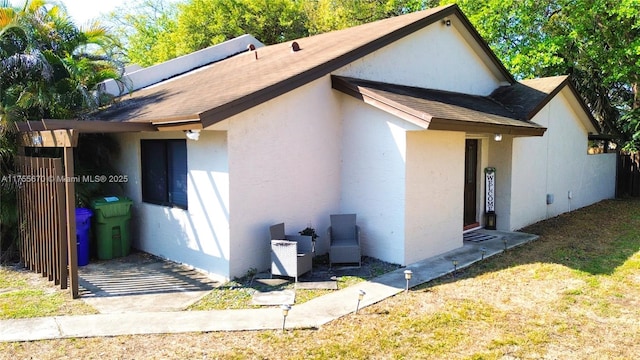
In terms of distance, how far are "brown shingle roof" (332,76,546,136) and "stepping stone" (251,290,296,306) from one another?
3611 millimetres

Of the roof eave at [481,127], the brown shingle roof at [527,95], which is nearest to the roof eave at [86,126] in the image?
the roof eave at [481,127]

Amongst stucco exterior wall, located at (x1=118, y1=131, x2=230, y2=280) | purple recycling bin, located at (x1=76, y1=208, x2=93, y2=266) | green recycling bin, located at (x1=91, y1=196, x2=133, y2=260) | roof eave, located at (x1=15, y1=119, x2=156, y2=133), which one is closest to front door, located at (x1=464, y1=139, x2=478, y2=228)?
stucco exterior wall, located at (x1=118, y1=131, x2=230, y2=280)

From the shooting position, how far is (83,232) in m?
8.54

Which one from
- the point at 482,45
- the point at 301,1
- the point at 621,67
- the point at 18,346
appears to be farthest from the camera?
the point at 301,1

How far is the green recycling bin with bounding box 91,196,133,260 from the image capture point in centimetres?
884

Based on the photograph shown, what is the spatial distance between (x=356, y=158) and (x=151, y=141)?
166 inches

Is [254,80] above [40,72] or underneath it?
underneath

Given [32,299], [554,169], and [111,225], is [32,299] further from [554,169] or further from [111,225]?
[554,169]

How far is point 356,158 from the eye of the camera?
908cm

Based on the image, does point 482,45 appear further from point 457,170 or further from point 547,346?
point 547,346

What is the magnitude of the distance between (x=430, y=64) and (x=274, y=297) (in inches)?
302

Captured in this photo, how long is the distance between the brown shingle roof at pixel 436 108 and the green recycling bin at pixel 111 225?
4989mm

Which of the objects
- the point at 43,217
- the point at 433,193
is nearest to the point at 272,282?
the point at 433,193

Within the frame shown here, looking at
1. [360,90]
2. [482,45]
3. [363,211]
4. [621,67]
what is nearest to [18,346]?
[363,211]
